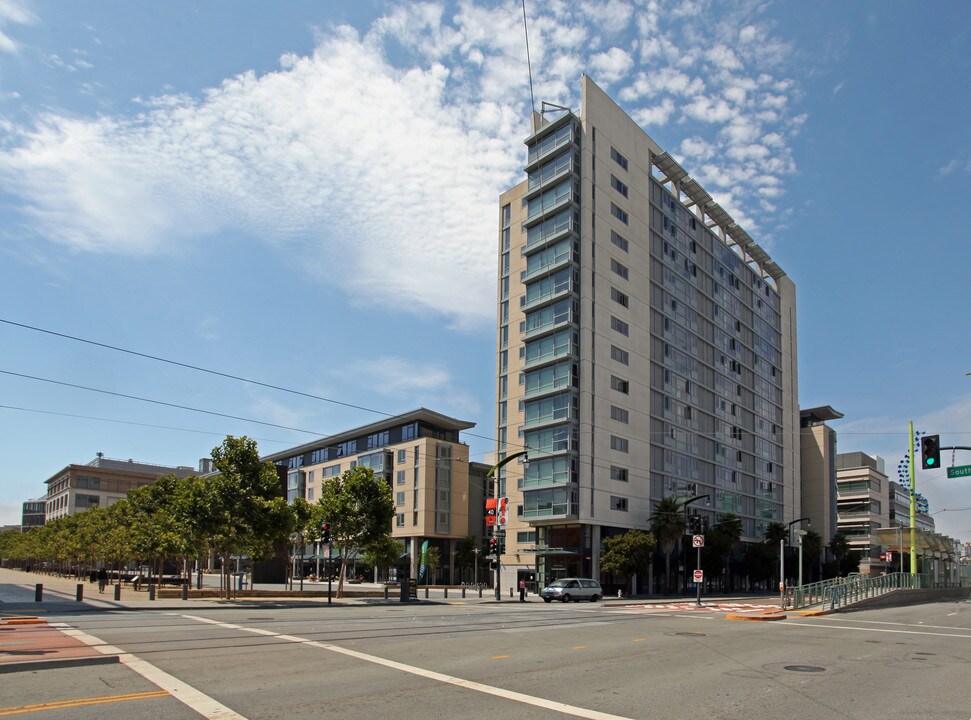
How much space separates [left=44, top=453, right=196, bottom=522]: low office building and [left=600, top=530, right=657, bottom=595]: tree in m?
92.0

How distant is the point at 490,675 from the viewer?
43.7 ft

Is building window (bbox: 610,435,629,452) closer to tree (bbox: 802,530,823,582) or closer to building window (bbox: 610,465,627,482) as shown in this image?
building window (bbox: 610,465,627,482)

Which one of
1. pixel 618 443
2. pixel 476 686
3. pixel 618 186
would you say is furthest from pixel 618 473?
pixel 476 686

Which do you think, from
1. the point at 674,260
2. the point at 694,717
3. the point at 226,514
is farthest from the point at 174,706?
the point at 674,260

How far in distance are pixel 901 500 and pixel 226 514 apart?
16361 cm

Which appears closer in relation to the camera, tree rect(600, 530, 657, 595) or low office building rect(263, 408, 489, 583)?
tree rect(600, 530, 657, 595)

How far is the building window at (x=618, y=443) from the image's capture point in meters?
67.5

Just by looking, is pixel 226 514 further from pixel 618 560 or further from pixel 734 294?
pixel 734 294

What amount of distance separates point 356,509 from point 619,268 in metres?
36.2

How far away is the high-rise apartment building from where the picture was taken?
65.7m

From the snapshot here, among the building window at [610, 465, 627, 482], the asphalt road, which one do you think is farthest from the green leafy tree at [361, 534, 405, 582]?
the building window at [610, 465, 627, 482]

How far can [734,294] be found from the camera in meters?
92.1

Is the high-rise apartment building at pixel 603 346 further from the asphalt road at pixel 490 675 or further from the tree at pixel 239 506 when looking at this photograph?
the asphalt road at pixel 490 675

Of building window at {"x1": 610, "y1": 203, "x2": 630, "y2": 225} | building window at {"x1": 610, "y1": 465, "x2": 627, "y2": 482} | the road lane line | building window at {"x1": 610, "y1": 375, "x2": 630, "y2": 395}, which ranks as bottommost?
the road lane line
